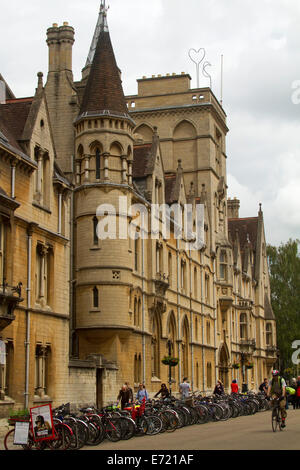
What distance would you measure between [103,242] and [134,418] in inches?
630

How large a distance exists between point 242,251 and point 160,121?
980 inches

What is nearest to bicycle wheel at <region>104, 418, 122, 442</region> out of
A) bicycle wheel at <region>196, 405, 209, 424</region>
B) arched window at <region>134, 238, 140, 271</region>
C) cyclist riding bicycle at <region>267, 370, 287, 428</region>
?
cyclist riding bicycle at <region>267, 370, 287, 428</region>

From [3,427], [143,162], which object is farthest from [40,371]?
[143,162]

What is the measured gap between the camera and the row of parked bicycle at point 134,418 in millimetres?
20428

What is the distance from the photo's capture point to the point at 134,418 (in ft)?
78.6

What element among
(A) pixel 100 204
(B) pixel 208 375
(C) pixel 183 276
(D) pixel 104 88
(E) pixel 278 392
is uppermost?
(D) pixel 104 88

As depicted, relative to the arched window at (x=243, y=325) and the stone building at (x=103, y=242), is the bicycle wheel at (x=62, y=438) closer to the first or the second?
the stone building at (x=103, y=242)

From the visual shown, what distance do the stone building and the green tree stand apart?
21747mm

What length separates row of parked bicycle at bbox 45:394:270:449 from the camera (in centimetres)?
2043

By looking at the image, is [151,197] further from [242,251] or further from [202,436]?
[242,251]

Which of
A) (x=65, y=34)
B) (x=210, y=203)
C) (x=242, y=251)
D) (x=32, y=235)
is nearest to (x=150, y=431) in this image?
(x=32, y=235)

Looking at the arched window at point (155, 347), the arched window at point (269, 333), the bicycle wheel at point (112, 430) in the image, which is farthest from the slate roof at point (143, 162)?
the arched window at point (269, 333)

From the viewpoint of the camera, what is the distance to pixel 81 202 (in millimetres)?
39875

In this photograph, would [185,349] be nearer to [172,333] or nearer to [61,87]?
[172,333]
